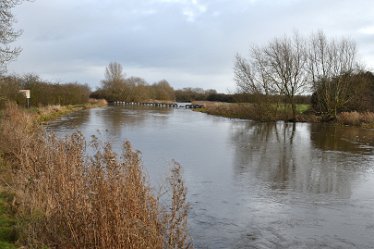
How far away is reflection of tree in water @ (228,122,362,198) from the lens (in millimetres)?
11359

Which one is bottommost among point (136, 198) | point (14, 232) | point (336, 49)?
point (14, 232)

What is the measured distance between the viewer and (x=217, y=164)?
14.4 m

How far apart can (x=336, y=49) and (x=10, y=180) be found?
35039mm

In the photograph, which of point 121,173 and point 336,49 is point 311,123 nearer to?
point 336,49

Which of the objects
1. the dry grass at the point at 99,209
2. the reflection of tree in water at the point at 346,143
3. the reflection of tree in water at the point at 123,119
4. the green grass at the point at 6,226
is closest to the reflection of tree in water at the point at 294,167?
the reflection of tree in water at the point at 346,143

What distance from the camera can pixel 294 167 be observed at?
45.7 feet

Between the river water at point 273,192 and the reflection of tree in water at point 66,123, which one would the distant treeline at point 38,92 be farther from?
the river water at point 273,192

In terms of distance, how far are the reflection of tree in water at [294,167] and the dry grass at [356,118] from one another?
15.7 meters

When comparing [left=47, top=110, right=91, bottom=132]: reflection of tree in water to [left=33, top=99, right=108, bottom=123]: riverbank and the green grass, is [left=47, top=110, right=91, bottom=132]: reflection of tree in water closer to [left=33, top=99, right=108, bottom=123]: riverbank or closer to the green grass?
[left=33, top=99, right=108, bottom=123]: riverbank

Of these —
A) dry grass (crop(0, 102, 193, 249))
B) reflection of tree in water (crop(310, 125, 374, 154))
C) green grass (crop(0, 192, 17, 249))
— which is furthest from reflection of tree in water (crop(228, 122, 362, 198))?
green grass (crop(0, 192, 17, 249))

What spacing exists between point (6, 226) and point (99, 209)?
2.48 meters

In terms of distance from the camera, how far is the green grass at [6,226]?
5.53m

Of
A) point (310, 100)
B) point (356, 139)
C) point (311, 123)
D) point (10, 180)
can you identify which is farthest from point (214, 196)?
point (310, 100)

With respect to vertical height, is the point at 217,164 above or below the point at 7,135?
below
